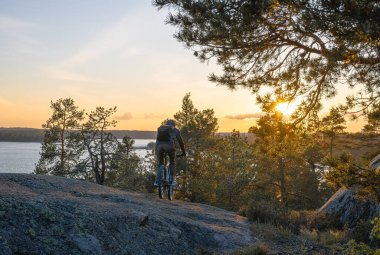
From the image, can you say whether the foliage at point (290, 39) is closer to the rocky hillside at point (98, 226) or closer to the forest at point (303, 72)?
the forest at point (303, 72)

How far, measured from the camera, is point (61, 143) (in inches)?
1385

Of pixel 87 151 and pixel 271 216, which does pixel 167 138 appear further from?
pixel 87 151

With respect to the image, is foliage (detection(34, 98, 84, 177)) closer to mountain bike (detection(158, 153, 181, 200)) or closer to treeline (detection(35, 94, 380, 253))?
treeline (detection(35, 94, 380, 253))

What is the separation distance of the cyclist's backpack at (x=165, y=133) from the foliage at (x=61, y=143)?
19.1m

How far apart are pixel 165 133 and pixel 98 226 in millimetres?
4917

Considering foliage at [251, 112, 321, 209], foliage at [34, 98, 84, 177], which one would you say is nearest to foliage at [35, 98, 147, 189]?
foliage at [34, 98, 84, 177]

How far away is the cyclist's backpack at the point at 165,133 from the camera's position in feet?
37.6

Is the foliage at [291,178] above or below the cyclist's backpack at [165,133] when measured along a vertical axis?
below

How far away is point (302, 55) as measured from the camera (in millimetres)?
9633

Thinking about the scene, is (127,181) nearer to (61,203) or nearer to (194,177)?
(194,177)

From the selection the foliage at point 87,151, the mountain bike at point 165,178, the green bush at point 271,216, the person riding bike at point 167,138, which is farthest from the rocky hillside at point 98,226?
the foliage at point 87,151

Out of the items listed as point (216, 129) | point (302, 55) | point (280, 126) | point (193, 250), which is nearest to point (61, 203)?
point (193, 250)

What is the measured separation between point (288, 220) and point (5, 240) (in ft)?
27.7

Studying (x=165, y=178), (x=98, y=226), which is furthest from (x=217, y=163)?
(x=98, y=226)
